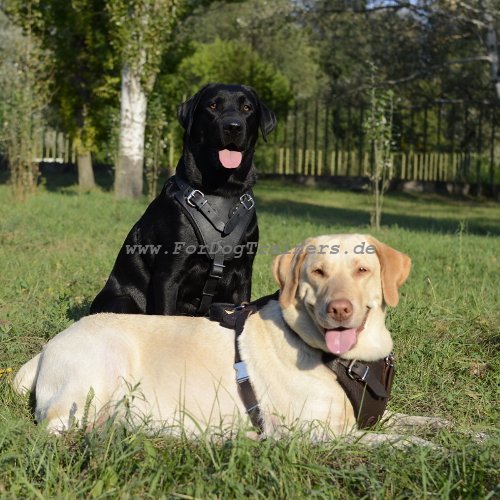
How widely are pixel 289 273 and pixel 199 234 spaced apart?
151 cm

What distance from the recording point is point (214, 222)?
5.13m

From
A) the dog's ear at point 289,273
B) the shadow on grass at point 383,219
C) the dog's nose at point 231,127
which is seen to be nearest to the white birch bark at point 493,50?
the shadow on grass at point 383,219

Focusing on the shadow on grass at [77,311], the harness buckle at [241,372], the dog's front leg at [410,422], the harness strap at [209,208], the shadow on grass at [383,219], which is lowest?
the dog's front leg at [410,422]

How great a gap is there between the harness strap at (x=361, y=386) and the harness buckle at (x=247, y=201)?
6.05 feet

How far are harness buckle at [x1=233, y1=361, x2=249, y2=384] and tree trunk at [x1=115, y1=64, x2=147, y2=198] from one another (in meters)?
14.4

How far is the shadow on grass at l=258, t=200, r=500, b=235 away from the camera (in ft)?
45.9

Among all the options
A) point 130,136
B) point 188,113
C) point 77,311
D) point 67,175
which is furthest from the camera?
point 67,175

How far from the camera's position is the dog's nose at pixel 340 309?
134 inches

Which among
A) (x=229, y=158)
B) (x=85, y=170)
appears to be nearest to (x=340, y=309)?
(x=229, y=158)

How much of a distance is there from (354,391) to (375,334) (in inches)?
12.4

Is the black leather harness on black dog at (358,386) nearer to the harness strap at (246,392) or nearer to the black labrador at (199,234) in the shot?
the harness strap at (246,392)

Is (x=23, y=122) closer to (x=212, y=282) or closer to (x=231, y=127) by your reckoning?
(x=231, y=127)

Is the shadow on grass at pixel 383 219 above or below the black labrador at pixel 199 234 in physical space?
below

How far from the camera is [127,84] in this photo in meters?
17.8
